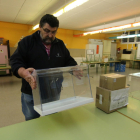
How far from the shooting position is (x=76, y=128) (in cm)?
94

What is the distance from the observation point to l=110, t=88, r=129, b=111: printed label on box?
46.5 inches

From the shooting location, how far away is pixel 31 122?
39.0 inches

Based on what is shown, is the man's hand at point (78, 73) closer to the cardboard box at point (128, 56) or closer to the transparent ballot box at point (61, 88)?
the transparent ballot box at point (61, 88)

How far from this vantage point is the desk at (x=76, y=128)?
2.79 feet

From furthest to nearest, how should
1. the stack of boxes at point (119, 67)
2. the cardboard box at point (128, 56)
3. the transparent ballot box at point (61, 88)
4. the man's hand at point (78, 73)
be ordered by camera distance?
the cardboard box at point (128, 56) < the stack of boxes at point (119, 67) < the man's hand at point (78, 73) < the transparent ballot box at point (61, 88)

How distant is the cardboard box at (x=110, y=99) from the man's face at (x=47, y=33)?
737mm

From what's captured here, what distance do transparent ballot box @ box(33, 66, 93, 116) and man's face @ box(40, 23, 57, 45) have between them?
1.03 ft

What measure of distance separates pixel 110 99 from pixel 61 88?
19.9 inches

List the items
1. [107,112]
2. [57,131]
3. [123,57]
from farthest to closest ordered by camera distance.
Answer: [123,57] < [107,112] < [57,131]

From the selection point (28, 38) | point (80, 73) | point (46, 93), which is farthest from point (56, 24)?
point (46, 93)

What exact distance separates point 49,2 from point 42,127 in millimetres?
4084

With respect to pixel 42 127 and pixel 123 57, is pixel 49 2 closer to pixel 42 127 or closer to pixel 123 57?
pixel 42 127

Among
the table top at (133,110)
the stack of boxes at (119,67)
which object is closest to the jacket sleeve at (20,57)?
the table top at (133,110)

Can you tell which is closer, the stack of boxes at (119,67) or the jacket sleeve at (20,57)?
the jacket sleeve at (20,57)
